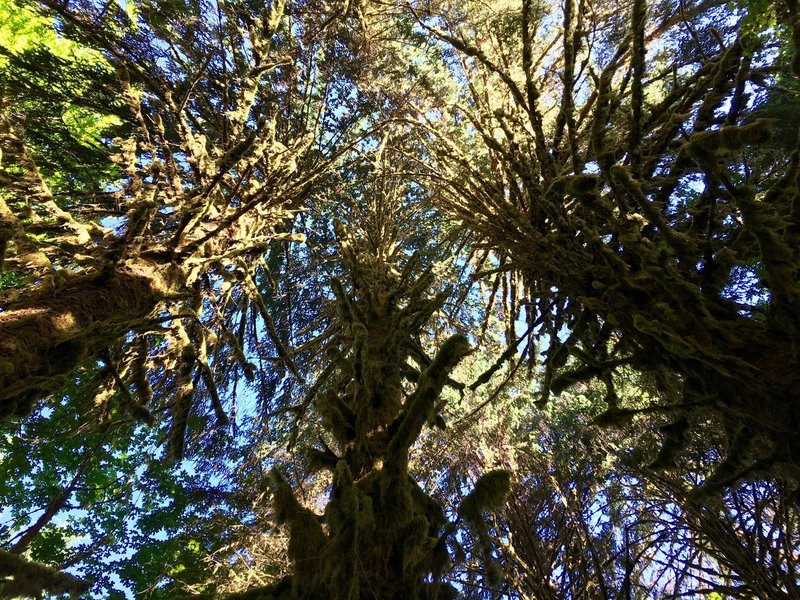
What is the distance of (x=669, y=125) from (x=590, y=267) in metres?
1.41

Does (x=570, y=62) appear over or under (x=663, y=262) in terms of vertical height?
over

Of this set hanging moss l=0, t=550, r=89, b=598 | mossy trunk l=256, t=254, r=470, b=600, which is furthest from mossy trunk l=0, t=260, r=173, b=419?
mossy trunk l=256, t=254, r=470, b=600

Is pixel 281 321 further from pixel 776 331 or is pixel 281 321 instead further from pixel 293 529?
pixel 776 331

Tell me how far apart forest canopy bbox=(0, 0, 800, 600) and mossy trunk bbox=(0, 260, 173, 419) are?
20mm

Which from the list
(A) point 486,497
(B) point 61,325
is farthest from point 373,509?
(B) point 61,325

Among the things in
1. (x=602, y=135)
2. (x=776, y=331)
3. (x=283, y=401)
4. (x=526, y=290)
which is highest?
(x=283, y=401)

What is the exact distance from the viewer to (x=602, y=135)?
288 centimetres

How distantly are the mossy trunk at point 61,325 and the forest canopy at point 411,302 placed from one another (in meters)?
0.02

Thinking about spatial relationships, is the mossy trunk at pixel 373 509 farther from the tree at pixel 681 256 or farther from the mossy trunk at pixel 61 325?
the mossy trunk at pixel 61 325

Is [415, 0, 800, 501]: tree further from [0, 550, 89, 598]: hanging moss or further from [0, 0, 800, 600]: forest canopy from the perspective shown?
[0, 550, 89, 598]: hanging moss

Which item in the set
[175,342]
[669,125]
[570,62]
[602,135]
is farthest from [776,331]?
[175,342]

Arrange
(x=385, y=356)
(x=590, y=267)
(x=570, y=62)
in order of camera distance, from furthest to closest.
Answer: (x=385, y=356)
(x=570, y=62)
(x=590, y=267)

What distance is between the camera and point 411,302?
4.27m

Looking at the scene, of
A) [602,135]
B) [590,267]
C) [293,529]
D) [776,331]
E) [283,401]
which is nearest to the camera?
[776,331]
